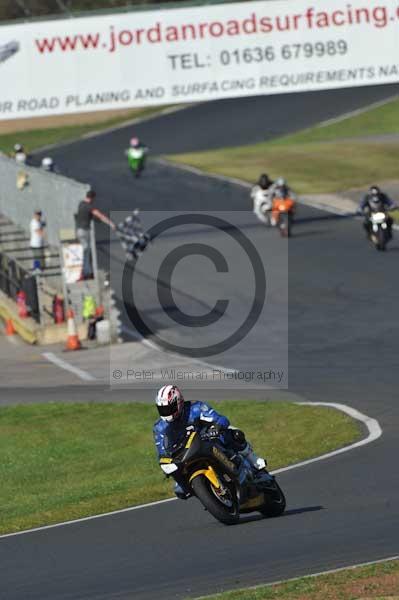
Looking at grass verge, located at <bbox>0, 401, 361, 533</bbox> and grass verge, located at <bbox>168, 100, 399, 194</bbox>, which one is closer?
grass verge, located at <bbox>0, 401, 361, 533</bbox>

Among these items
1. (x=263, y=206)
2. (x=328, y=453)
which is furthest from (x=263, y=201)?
(x=328, y=453)

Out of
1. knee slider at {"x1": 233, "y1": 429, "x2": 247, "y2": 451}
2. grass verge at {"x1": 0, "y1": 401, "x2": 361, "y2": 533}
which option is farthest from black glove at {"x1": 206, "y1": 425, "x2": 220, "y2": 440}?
grass verge at {"x1": 0, "y1": 401, "x2": 361, "y2": 533}

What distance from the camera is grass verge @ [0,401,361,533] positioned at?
15.0m

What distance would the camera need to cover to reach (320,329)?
26000mm

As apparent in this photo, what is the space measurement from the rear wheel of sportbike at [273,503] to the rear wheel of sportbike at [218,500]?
41 centimetres

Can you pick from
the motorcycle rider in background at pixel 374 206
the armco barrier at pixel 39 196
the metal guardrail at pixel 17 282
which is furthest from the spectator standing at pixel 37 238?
the motorcycle rider in background at pixel 374 206

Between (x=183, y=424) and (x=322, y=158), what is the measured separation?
131ft

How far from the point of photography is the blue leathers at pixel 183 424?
12133 millimetres

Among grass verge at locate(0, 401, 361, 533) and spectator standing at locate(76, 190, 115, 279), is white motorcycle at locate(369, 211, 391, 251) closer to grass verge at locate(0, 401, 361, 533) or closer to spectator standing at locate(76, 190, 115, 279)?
spectator standing at locate(76, 190, 115, 279)

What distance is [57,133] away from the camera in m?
64.5

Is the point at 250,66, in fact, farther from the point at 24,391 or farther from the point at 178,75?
the point at 24,391

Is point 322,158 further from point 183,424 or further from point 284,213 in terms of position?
point 183,424

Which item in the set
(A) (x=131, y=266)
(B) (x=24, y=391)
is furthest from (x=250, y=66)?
(B) (x=24, y=391)

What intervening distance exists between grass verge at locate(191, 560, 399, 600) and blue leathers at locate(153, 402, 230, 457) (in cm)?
228
